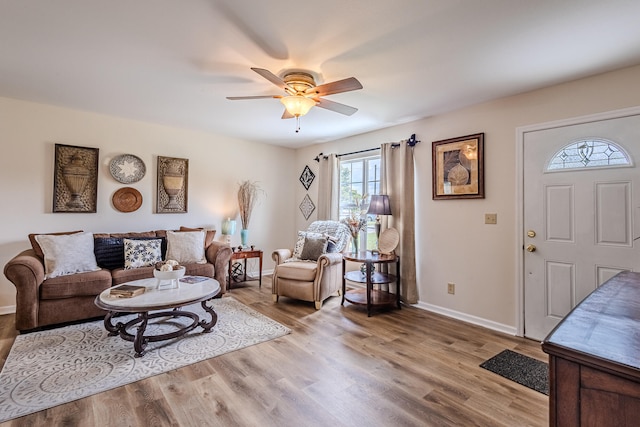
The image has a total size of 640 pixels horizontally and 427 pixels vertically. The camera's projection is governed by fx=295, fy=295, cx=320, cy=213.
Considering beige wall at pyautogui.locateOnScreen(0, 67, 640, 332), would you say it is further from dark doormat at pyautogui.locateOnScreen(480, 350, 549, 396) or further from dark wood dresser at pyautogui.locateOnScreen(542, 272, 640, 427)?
dark wood dresser at pyautogui.locateOnScreen(542, 272, 640, 427)

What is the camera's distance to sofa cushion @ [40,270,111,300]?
2865 millimetres

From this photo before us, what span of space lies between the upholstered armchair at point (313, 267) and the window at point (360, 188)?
35 cm

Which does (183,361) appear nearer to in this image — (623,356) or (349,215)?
(623,356)

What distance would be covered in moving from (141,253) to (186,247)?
1.69 feet

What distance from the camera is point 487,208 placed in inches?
127

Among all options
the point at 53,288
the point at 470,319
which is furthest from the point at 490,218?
the point at 53,288

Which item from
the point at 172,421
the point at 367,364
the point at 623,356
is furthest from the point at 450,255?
the point at 172,421

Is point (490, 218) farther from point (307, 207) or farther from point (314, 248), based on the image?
point (307, 207)

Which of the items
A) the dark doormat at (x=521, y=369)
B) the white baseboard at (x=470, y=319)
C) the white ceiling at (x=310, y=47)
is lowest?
the dark doormat at (x=521, y=369)

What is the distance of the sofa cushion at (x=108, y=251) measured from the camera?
346cm

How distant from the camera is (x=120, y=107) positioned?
3.53 metres

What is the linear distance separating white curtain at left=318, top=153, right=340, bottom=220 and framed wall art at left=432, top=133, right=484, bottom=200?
5.62ft

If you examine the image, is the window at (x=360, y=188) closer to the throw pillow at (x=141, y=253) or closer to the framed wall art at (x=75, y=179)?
the throw pillow at (x=141, y=253)

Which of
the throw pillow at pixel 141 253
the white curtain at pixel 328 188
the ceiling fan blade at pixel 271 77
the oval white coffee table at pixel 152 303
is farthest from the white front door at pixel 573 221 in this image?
the throw pillow at pixel 141 253
